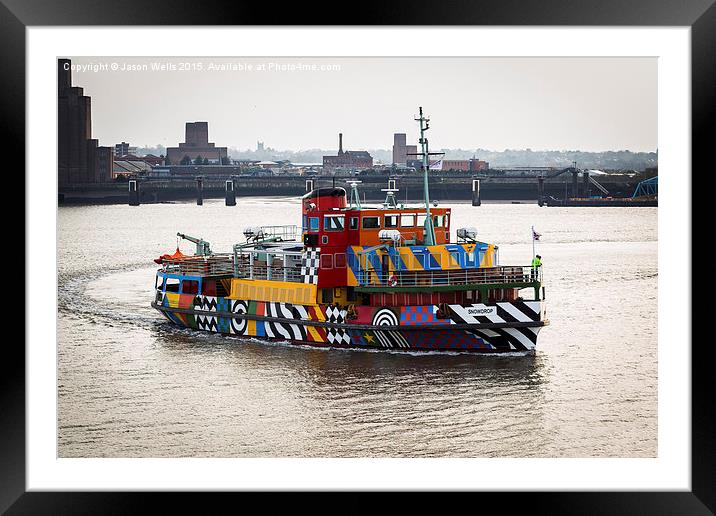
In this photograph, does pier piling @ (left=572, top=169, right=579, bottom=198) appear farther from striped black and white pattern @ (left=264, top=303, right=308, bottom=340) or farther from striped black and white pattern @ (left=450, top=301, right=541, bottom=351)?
striped black and white pattern @ (left=450, top=301, right=541, bottom=351)

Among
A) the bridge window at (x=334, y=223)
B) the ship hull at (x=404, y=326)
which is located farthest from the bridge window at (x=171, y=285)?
the bridge window at (x=334, y=223)

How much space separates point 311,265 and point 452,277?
289 cm

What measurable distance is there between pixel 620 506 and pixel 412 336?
29.0 ft

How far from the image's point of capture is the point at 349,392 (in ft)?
59.1

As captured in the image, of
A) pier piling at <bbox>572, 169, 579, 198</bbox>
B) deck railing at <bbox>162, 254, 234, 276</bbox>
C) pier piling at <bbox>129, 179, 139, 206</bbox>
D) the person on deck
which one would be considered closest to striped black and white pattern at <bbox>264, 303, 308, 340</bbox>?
deck railing at <bbox>162, 254, 234, 276</bbox>

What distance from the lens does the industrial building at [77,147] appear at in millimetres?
26734

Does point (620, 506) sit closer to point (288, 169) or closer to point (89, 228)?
point (288, 169)

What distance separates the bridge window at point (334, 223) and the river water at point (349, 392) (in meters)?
2.39

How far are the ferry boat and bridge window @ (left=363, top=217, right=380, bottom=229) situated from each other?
0.03 m

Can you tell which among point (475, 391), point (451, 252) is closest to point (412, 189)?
point (451, 252)

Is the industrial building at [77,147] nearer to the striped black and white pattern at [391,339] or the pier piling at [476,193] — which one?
the striped black and white pattern at [391,339]
